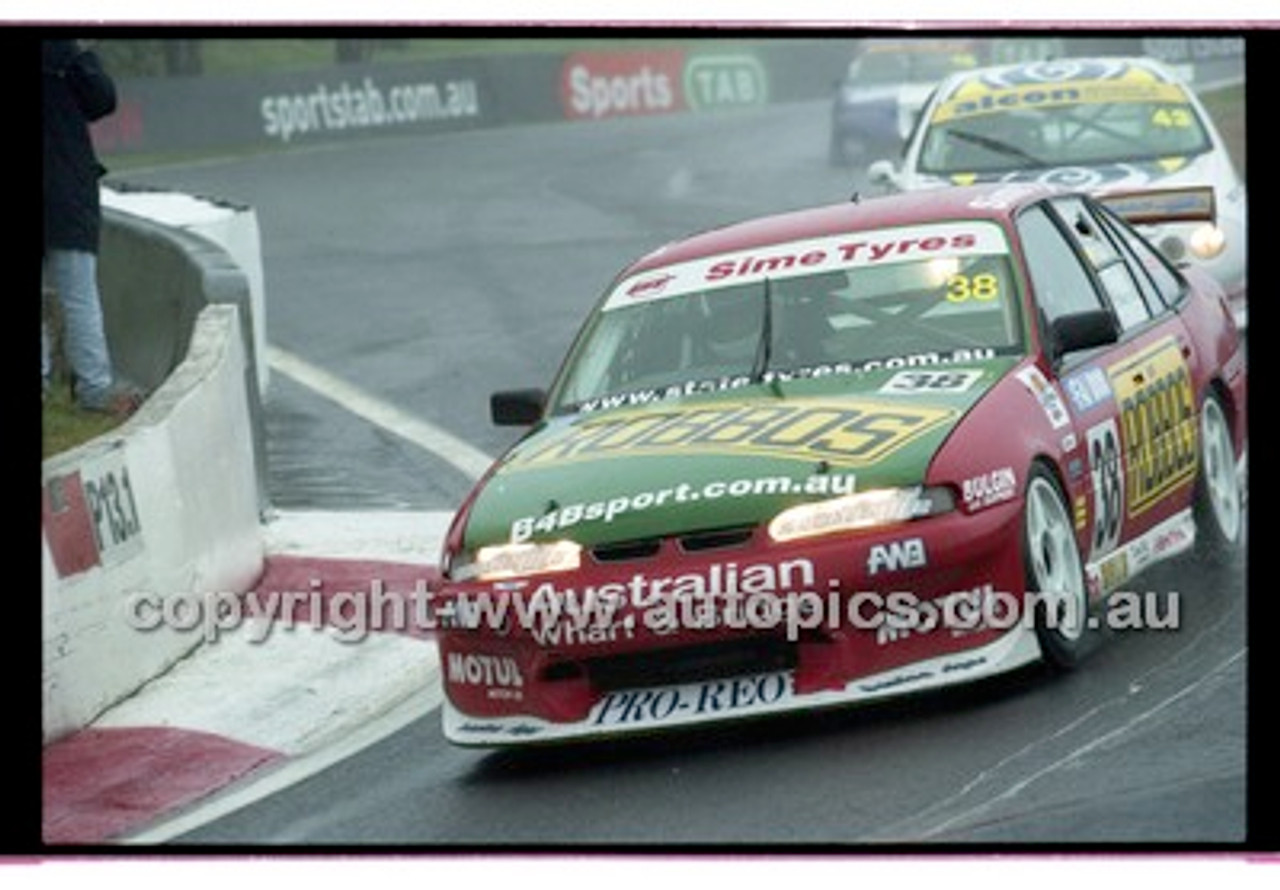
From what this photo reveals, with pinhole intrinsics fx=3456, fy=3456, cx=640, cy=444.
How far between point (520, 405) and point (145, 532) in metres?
1.15

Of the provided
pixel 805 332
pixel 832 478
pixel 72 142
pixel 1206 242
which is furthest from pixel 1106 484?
pixel 1206 242

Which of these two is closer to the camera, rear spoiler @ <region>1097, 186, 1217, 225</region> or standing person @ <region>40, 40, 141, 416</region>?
standing person @ <region>40, 40, 141, 416</region>

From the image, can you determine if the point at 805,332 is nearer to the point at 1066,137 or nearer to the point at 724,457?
the point at 724,457

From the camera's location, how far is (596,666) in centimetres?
807

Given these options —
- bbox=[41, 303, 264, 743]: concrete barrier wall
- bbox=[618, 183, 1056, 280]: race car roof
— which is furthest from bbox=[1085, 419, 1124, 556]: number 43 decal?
bbox=[41, 303, 264, 743]: concrete barrier wall

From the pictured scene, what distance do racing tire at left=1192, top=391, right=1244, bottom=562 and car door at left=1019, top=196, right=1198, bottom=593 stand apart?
0.10 m

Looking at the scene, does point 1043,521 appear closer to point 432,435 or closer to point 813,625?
point 813,625

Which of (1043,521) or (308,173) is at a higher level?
(1043,521)

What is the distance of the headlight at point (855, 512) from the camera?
316 inches

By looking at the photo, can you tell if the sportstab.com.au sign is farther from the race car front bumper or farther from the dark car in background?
the race car front bumper

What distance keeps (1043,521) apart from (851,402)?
604mm

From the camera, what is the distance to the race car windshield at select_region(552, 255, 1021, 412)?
9234mm
